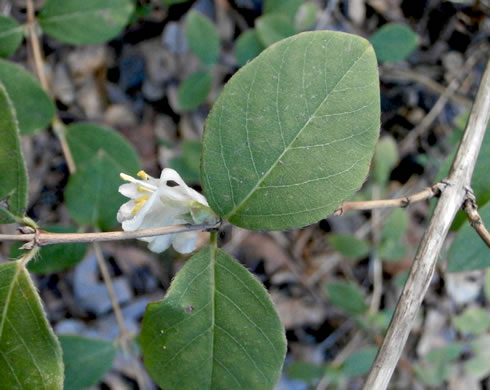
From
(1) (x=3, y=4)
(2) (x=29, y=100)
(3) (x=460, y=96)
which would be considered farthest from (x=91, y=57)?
(3) (x=460, y=96)

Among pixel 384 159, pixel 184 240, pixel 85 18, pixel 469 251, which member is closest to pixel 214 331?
pixel 184 240

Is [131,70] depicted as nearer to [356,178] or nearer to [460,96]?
[460,96]

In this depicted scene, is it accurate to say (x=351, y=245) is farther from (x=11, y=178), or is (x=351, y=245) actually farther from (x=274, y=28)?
(x=11, y=178)

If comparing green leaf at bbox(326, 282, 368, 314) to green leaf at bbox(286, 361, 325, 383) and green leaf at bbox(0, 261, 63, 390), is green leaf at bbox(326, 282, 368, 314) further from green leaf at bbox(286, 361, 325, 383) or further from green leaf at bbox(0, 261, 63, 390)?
green leaf at bbox(0, 261, 63, 390)

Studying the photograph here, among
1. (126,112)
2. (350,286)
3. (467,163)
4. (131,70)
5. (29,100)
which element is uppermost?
(467,163)

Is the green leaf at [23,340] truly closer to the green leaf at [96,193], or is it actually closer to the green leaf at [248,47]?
the green leaf at [96,193]

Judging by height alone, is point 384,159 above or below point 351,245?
above
